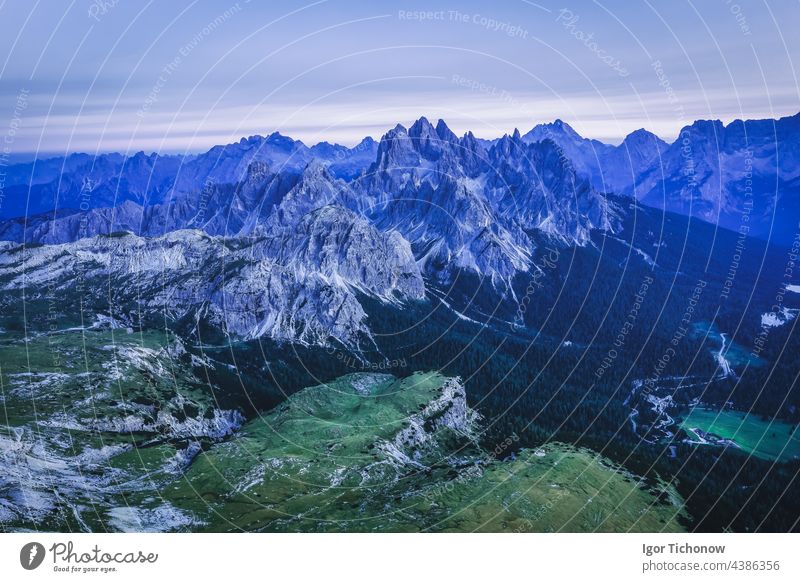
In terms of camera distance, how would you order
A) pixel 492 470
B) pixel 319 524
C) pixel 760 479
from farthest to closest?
pixel 760 479 < pixel 492 470 < pixel 319 524

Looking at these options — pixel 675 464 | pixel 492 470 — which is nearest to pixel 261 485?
pixel 492 470
